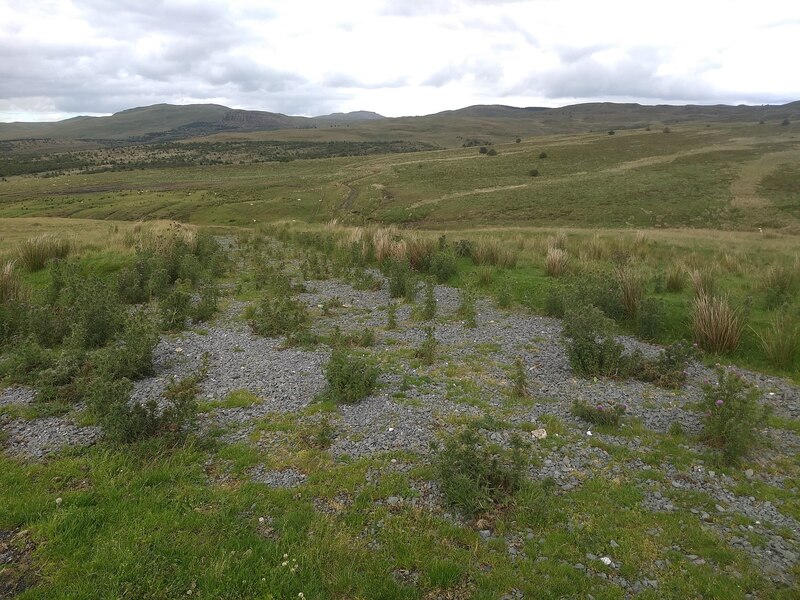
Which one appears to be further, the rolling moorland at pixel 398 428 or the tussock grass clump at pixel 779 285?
the tussock grass clump at pixel 779 285

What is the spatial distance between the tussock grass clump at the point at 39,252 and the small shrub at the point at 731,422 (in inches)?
708

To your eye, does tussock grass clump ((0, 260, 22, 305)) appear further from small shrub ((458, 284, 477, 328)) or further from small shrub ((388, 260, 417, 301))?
small shrub ((458, 284, 477, 328))

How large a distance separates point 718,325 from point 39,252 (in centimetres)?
1872

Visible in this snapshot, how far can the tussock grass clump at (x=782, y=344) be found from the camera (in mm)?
8508

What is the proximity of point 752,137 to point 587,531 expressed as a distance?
283 ft

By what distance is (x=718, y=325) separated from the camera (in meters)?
9.07

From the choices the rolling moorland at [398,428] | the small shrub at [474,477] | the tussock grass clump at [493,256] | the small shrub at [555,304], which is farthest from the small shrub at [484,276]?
the small shrub at [474,477]

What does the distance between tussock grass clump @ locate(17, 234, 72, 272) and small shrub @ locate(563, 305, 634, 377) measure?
631 inches

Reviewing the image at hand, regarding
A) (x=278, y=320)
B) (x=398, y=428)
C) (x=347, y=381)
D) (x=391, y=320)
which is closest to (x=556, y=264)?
(x=391, y=320)

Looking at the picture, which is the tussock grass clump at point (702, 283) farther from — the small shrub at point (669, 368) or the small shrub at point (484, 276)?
the small shrub at point (484, 276)

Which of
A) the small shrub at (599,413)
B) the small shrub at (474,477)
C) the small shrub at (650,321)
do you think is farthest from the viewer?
the small shrub at (650,321)

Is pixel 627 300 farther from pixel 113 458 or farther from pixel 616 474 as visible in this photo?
pixel 113 458

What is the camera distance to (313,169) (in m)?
68.9

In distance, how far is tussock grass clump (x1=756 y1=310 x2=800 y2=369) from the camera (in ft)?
27.9
